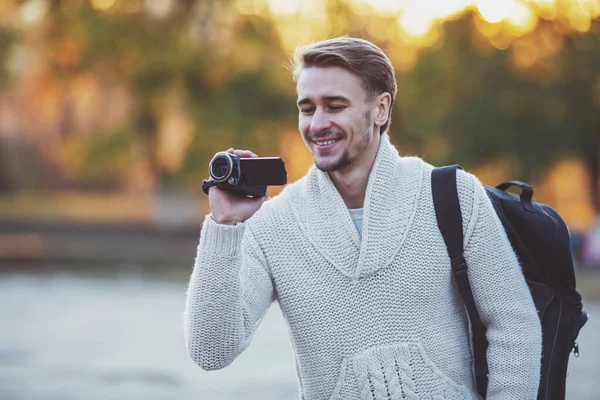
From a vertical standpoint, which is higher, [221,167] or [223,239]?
[221,167]

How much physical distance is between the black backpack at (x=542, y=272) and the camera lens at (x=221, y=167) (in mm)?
753

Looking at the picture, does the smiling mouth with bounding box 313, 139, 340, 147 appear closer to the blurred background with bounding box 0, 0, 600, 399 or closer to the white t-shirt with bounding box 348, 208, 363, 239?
the white t-shirt with bounding box 348, 208, 363, 239

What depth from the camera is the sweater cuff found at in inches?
113

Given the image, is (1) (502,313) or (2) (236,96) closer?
(1) (502,313)

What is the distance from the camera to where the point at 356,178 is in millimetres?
3141

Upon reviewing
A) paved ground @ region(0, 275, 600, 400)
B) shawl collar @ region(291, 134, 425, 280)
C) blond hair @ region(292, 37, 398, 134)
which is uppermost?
paved ground @ region(0, 275, 600, 400)

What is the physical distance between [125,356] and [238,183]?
6.83 m

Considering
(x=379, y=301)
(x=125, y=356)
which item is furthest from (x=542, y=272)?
(x=125, y=356)

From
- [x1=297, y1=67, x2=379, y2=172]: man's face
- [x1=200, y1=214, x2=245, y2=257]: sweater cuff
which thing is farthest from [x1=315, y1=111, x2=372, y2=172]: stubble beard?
[x1=200, y1=214, x2=245, y2=257]: sweater cuff

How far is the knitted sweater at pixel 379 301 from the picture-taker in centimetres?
290

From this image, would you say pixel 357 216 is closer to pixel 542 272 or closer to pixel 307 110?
pixel 307 110

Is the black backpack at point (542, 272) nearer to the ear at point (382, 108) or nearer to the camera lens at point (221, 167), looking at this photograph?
the ear at point (382, 108)

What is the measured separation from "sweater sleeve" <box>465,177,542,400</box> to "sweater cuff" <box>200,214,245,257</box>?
0.80m

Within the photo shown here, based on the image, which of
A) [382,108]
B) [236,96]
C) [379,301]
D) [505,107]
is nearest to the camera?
[379,301]
